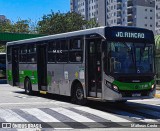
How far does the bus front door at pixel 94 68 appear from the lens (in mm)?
14655

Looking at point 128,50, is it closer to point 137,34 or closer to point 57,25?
point 137,34

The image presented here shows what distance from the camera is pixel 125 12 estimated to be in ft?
477

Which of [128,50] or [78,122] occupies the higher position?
[128,50]

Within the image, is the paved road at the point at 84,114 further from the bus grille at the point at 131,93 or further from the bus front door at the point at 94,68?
the bus front door at the point at 94,68

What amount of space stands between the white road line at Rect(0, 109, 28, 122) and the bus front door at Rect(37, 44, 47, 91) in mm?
5598

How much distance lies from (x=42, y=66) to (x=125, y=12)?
12827 centimetres

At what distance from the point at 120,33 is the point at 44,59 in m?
5.98

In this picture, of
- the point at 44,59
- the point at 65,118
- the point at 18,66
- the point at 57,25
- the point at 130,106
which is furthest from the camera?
the point at 57,25

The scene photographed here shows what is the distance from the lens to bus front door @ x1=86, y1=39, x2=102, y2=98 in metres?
14.7

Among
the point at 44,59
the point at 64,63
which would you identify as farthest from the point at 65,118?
the point at 44,59

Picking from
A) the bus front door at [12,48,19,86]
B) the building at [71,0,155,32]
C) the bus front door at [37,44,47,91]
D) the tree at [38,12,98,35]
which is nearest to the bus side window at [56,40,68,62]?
the bus front door at [37,44,47,91]

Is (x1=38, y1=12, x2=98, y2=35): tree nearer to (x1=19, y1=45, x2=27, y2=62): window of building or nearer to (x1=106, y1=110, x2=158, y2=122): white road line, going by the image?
(x1=19, y1=45, x2=27, y2=62): window of building

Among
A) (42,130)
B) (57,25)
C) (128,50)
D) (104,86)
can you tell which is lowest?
(42,130)

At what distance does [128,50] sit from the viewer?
1448 centimetres
